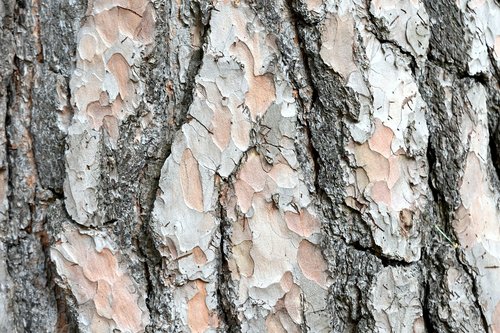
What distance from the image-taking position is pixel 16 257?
1.20 m

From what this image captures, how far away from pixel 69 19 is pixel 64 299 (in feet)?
1.74

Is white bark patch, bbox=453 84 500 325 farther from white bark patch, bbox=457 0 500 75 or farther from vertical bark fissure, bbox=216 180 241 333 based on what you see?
vertical bark fissure, bbox=216 180 241 333

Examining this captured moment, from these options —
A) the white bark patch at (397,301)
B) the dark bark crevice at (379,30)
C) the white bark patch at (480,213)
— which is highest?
the dark bark crevice at (379,30)

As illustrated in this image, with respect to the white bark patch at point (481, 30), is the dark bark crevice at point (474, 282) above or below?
below

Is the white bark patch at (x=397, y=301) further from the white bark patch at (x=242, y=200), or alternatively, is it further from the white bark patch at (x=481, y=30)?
the white bark patch at (x=481, y=30)

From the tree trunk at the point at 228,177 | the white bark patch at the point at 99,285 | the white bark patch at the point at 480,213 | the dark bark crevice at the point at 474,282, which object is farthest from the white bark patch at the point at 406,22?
the white bark patch at the point at 99,285

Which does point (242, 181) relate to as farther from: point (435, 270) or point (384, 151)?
point (435, 270)

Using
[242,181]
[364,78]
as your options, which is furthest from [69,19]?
[364,78]

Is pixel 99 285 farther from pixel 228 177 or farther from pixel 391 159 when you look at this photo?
pixel 391 159

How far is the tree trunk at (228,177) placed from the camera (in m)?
1.14

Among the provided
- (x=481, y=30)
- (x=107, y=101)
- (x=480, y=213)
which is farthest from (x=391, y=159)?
(x=107, y=101)

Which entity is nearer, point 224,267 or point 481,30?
point 224,267

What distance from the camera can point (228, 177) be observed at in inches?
44.8

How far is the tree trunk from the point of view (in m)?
1.14
